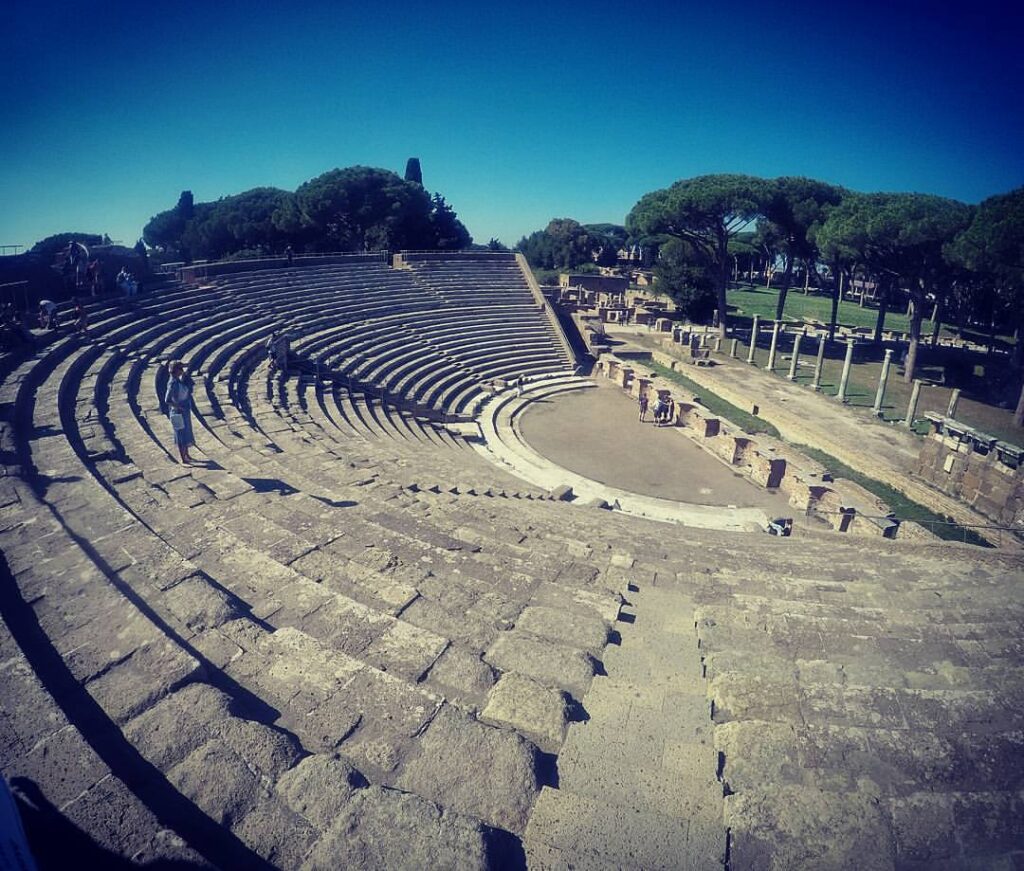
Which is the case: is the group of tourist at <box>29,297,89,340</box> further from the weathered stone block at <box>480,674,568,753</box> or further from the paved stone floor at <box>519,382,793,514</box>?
the weathered stone block at <box>480,674,568,753</box>

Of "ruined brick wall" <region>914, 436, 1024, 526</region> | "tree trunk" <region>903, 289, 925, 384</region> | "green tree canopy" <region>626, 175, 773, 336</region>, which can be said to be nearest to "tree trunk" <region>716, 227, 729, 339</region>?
"green tree canopy" <region>626, 175, 773, 336</region>

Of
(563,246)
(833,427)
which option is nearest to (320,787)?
(833,427)

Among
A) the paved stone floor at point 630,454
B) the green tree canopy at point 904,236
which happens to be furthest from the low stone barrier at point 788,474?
the green tree canopy at point 904,236

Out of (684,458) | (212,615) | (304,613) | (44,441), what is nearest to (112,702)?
(212,615)

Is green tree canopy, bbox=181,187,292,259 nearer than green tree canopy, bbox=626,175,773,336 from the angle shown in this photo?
No

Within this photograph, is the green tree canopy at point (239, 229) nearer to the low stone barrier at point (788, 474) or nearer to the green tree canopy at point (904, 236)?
the low stone barrier at point (788, 474)

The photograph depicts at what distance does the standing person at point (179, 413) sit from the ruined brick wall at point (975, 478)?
58.3ft

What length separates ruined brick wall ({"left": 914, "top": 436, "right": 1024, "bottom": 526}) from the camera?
533 inches

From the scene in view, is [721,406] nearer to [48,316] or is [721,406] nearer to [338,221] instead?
[48,316]

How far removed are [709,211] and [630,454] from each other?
2175 centimetres

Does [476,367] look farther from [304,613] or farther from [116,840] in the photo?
[116,840]

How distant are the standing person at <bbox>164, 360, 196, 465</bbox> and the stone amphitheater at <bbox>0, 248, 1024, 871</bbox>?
56 cm

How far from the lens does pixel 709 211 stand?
33.5 m

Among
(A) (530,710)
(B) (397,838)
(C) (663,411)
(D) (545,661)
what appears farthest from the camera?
(C) (663,411)
